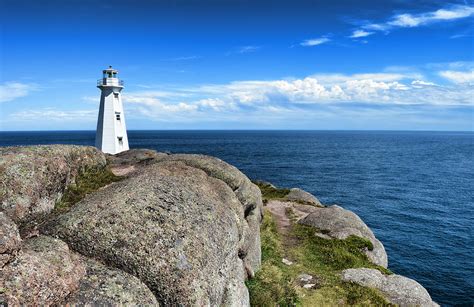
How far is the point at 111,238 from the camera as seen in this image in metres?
12.1

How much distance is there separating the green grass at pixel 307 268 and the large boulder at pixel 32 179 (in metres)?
10.9

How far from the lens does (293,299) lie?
18.9m

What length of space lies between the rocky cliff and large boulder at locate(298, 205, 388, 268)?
14264mm

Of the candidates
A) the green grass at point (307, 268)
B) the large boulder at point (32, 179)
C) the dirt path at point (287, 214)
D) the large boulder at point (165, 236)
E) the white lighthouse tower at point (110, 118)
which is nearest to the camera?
the large boulder at point (165, 236)

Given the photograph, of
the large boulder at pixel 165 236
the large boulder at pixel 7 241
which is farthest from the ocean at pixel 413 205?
the large boulder at pixel 7 241

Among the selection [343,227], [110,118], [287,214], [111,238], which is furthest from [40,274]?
[110,118]

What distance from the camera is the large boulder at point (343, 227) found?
1214 inches

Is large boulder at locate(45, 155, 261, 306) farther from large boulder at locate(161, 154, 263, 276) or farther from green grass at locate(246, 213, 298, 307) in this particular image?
large boulder at locate(161, 154, 263, 276)

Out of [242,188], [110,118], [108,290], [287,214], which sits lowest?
[287,214]

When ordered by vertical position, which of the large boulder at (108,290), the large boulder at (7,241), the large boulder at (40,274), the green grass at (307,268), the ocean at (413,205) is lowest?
the ocean at (413,205)

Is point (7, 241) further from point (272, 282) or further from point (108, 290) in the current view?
point (272, 282)

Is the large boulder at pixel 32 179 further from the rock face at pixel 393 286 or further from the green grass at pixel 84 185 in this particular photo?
the rock face at pixel 393 286

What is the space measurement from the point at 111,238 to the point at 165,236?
71.9 inches

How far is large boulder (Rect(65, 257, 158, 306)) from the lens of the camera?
10.0 m
